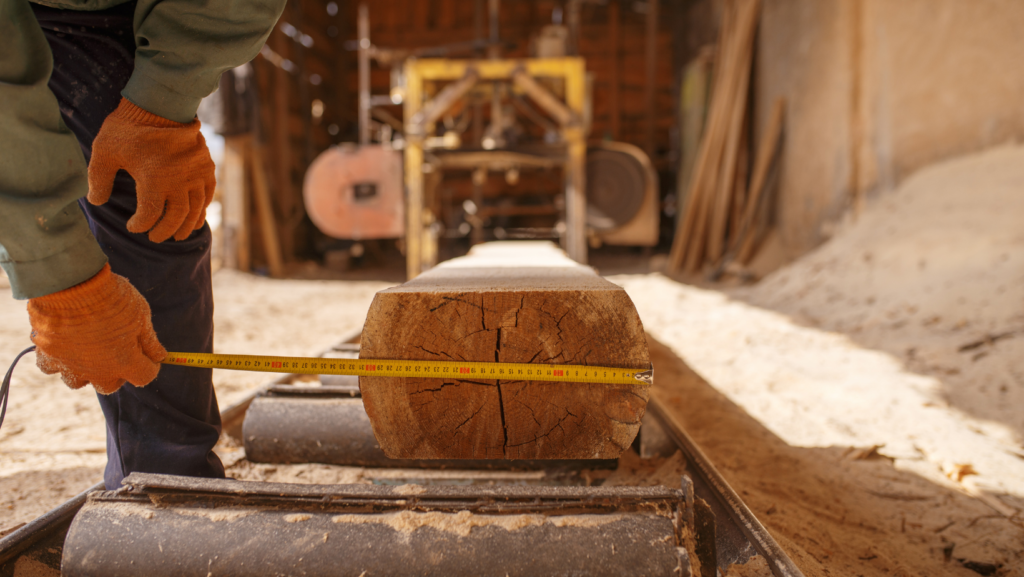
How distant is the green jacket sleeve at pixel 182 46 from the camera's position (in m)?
1.05

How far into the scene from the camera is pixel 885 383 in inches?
95.0

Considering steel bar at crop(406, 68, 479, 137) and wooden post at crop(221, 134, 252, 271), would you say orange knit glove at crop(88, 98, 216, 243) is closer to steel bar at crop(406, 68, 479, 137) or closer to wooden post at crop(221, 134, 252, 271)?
steel bar at crop(406, 68, 479, 137)

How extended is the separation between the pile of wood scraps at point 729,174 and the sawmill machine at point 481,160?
3.37 ft

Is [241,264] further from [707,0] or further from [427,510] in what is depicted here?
[707,0]

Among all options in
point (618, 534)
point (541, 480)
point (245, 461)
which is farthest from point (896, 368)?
point (245, 461)

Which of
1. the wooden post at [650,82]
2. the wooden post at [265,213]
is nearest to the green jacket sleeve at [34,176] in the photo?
the wooden post at [265,213]

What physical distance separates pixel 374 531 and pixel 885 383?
234 cm

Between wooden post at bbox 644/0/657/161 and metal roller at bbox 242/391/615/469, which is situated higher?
wooden post at bbox 644/0/657/161

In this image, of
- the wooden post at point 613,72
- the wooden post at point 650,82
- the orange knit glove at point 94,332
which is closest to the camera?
the orange knit glove at point 94,332

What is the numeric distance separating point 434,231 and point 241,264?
3.00 meters

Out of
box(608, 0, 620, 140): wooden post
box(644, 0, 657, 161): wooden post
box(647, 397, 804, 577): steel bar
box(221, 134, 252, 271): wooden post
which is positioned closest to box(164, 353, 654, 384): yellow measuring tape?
box(647, 397, 804, 577): steel bar

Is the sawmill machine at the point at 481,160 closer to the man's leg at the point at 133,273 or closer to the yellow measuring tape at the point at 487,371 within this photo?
the man's leg at the point at 133,273

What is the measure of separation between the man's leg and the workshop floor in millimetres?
464

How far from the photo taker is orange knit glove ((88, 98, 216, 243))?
105 cm
